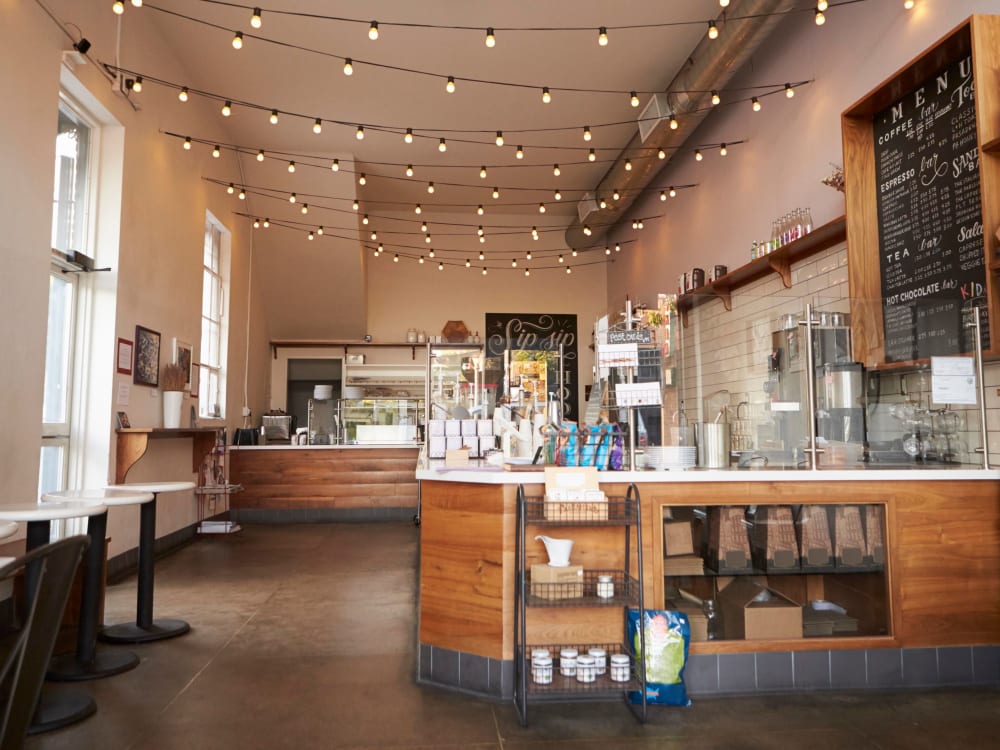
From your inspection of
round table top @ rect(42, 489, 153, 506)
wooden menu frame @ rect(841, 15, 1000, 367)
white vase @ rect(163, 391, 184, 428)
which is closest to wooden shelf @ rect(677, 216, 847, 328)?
wooden menu frame @ rect(841, 15, 1000, 367)

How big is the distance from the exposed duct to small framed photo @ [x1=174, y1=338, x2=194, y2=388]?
17.1 feet

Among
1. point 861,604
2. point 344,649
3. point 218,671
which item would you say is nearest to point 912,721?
point 861,604

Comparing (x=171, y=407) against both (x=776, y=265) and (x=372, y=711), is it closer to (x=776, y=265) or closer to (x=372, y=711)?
(x=372, y=711)

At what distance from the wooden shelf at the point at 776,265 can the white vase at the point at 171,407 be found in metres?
4.58

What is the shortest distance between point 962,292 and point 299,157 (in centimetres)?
780

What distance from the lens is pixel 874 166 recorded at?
437cm

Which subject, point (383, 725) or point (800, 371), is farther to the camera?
point (800, 371)

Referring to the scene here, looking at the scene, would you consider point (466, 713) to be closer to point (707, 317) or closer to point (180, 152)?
point (707, 317)

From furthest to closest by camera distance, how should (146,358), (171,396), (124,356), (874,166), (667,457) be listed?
(171,396) < (146,358) < (124,356) < (874,166) < (667,457)

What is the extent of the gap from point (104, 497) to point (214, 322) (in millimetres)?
5466

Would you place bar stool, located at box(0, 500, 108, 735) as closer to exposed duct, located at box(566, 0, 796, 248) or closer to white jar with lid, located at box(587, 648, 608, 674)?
white jar with lid, located at box(587, 648, 608, 674)

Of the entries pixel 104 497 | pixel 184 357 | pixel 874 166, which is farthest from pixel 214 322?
pixel 874 166

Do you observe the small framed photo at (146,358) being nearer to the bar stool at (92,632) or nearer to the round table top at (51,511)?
the bar stool at (92,632)

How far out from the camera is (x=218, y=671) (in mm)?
3396
